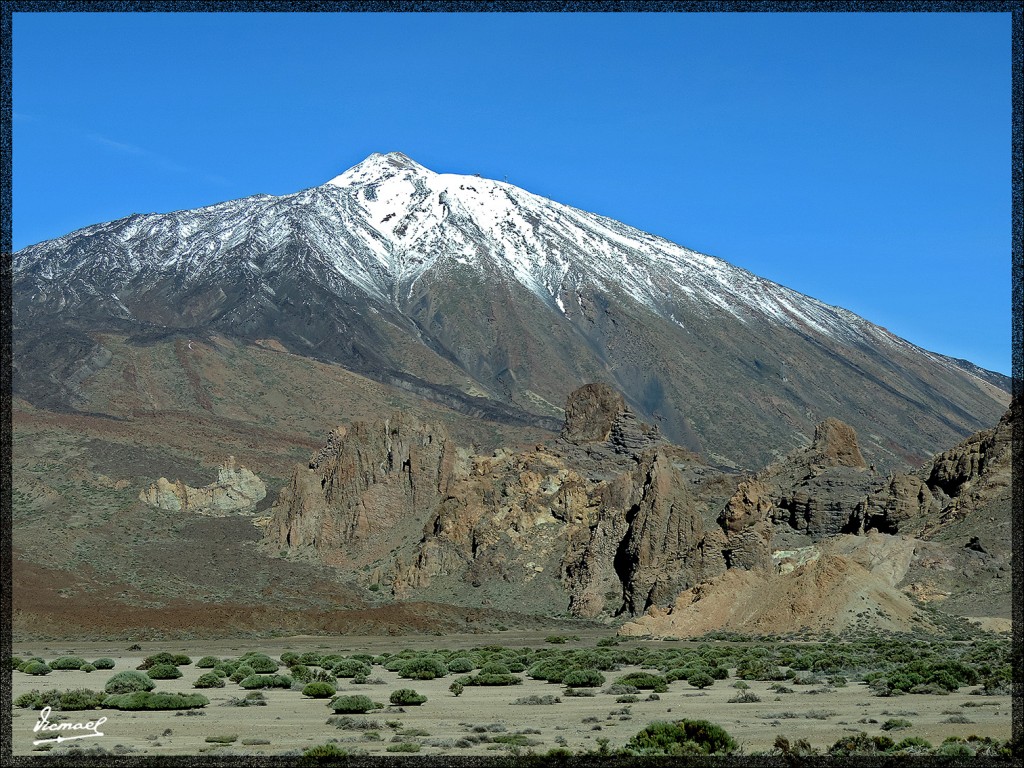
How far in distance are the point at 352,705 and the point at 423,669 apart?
1217 cm

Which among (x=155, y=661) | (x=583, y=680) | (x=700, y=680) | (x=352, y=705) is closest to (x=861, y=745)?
(x=352, y=705)

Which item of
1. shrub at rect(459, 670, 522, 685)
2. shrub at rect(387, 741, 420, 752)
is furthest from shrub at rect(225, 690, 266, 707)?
shrub at rect(387, 741, 420, 752)

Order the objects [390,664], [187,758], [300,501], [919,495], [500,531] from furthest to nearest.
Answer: [300,501] < [500,531] < [919,495] < [390,664] < [187,758]

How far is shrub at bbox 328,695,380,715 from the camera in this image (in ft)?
96.8

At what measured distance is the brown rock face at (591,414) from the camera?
113062 mm

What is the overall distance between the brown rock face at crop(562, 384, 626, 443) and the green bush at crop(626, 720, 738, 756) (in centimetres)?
8967

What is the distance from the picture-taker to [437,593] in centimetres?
8431

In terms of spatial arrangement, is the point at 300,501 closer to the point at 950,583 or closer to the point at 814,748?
the point at 950,583

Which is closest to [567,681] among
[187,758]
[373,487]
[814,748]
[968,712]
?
[968,712]

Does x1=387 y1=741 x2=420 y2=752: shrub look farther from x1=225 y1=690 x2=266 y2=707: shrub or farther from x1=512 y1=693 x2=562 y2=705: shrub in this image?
x1=512 y1=693 x2=562 y2=705: shrub

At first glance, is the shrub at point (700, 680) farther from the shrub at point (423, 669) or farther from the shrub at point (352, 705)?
the shrub at point (352, 705)

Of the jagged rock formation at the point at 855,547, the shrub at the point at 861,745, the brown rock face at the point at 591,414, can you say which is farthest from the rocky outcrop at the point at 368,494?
the shrub at the point at 861,745

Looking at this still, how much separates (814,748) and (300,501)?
8021 centimetres

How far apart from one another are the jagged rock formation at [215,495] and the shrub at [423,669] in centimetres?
7398
